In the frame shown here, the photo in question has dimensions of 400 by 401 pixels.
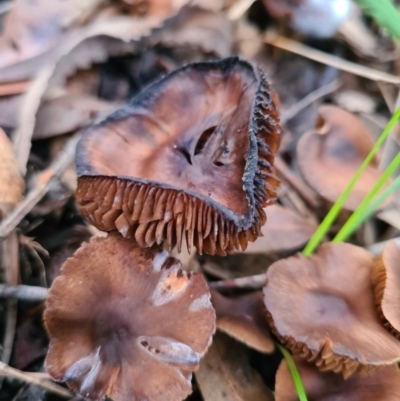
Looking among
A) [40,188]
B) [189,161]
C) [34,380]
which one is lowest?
[34,380]

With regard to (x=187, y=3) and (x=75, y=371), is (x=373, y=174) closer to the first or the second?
(x=187, y=3)

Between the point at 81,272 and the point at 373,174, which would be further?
the point at 373,174

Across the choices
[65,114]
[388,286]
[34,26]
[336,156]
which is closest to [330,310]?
[388,286]

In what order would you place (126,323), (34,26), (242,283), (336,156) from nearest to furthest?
(126,323) → (242,283) → (34,26) → (336,156)

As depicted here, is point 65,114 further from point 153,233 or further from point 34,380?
point 34,380

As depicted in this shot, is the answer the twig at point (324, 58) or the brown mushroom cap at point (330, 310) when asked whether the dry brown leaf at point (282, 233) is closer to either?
the brown mushroom cap at point (330, 310)

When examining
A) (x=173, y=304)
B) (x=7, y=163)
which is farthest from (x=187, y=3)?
(x=173, y=304)
